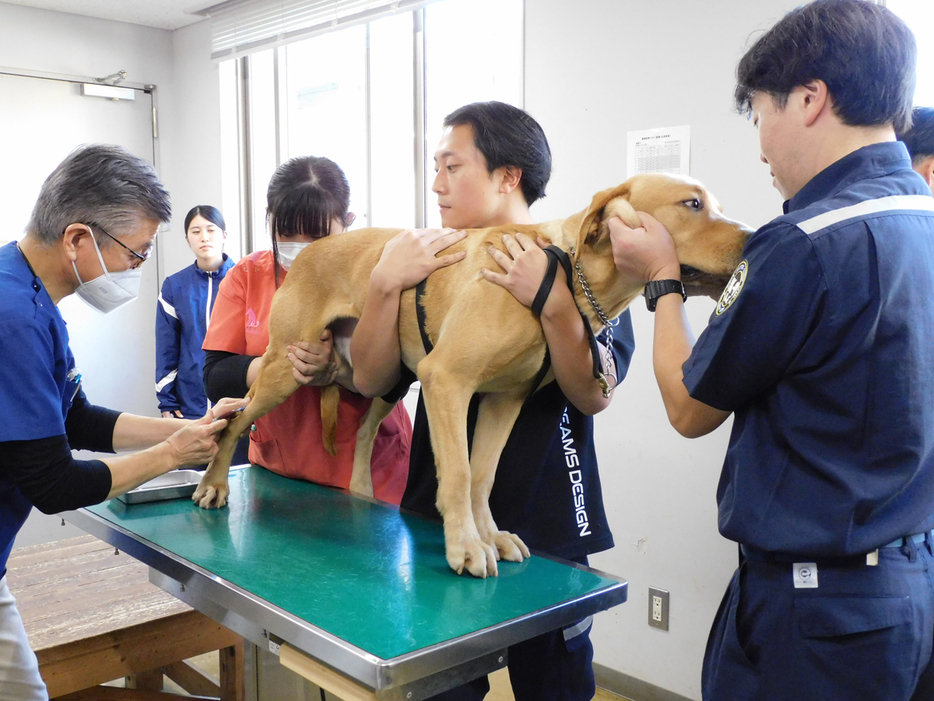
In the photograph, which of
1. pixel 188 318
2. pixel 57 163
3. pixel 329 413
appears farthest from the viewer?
pixel 57 163

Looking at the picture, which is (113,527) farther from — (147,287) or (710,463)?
(147,287)

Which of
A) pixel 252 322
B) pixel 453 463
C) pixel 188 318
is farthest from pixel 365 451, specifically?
pixel 188 318

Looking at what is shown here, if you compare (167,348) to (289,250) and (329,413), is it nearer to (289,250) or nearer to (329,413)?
(289,250)

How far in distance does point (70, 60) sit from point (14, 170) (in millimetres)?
866

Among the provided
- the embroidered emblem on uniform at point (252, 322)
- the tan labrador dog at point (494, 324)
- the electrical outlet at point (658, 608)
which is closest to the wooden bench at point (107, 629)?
the embroidered emblem on uniform at point (252, 322)

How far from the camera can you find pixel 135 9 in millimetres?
5223

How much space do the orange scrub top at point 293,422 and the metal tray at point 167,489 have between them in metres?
0.25

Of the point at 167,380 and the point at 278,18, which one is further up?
the point at 278,18

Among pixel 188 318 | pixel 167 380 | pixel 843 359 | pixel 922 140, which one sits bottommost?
pixel 167 380

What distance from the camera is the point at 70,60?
17.4ft

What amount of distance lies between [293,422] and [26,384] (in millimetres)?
881

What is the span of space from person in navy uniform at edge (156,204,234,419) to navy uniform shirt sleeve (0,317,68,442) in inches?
120

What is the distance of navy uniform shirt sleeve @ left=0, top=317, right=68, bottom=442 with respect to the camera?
1.46 metres

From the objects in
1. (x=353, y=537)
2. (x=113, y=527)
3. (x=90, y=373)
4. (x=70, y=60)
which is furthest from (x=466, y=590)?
(x=70, y=60)
